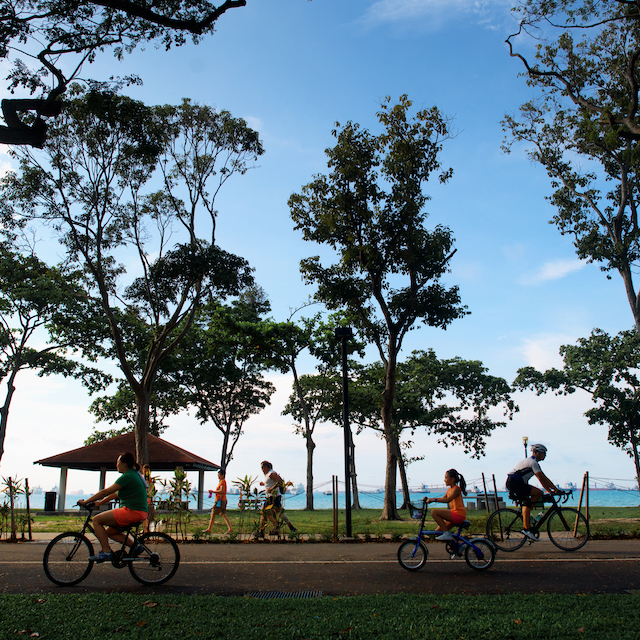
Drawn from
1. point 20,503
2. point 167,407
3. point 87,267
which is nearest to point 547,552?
point 20,503

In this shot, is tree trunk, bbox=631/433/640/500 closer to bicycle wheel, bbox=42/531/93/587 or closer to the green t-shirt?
the green t-shirt

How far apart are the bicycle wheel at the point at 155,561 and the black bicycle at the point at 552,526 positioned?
5.35m

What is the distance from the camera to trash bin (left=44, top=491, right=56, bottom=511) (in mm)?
29684

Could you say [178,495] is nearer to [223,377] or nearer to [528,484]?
[528,484]

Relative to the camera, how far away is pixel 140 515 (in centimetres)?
707

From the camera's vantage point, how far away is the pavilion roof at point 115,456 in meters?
27.1

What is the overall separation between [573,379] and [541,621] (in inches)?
1272

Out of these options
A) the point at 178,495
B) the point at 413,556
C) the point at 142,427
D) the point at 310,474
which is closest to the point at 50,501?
the point at 310,474

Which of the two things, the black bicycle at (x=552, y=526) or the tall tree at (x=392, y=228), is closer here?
the black bicycle at (x=552, y=526)

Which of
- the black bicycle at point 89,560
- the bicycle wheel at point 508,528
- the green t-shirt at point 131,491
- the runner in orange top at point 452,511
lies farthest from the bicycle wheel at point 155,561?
the bicycle wheel at point 508,528

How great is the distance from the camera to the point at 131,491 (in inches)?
279

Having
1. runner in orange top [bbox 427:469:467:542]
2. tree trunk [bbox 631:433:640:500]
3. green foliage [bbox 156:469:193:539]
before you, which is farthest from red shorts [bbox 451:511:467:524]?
tree trunk [bbox 631:433:640:500]

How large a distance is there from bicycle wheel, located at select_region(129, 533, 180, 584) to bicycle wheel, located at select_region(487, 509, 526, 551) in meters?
5.38

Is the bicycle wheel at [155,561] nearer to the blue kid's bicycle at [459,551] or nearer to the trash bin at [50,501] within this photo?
the blue kid's bicycle at [459,551]
